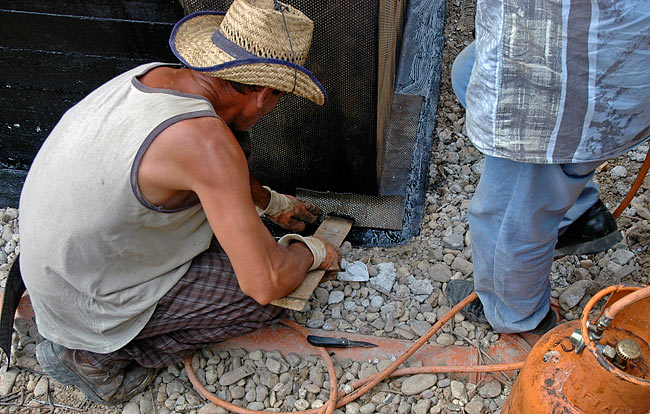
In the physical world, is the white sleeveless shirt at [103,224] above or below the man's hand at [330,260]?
above

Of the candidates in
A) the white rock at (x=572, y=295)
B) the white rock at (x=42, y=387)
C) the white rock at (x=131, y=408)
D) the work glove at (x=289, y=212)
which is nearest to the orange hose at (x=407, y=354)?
the white rock at (x=572, y=295)

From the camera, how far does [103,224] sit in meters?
1.85

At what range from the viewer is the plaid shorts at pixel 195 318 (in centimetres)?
221

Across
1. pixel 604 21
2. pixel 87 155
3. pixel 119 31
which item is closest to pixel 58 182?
pixel 87 155

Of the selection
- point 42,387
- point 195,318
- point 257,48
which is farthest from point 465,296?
point 42,387

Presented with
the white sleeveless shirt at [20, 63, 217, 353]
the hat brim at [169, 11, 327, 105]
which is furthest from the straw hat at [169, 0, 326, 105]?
A: the white sleeveless shirt at [20, 63, 217, 353]

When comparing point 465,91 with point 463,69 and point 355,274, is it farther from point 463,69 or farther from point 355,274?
point 355,274

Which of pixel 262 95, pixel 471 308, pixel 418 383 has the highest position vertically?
pixel 262 95

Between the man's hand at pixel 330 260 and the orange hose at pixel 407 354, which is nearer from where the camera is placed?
the orange hose at pixel 407 354

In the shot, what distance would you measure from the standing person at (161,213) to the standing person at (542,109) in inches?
26.2

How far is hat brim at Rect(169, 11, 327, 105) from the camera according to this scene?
5.98ft

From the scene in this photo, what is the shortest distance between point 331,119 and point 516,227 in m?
1.24

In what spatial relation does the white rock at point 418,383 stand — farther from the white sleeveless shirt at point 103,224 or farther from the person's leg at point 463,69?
the person's leg at point 463,69

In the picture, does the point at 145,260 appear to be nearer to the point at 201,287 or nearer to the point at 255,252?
the point at 201,287
